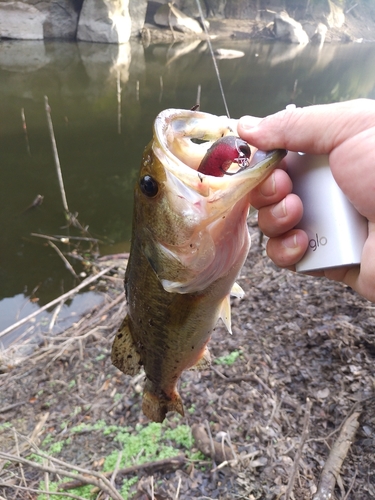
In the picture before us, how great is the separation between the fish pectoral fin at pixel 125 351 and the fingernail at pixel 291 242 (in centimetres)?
106

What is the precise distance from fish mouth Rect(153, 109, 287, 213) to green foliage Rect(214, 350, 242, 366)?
293cm

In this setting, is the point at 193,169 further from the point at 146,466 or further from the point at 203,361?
the point at 146,466

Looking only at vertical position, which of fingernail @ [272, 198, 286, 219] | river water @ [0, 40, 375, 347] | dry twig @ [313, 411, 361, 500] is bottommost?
river water @ [0, 40, 375, 347]

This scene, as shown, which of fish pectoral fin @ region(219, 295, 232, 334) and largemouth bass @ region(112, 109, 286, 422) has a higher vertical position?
largemouth bass @ region(112, 109, 286, 422)

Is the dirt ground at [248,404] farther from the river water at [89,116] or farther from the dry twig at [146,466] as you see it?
the river water at [89,116]

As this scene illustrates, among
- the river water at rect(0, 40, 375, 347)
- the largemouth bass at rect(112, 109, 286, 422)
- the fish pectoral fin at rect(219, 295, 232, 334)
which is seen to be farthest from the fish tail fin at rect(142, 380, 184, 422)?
the river water at rect(0, 40, 375, 347)

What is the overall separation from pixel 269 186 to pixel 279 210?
127mm

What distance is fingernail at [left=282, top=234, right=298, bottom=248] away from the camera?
1672 millimetres

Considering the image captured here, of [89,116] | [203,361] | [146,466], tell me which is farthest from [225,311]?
[89,116]

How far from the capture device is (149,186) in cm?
143

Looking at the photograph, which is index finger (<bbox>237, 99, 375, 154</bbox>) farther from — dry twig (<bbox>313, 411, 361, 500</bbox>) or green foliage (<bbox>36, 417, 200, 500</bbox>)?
green foliage (<bbox>36, 417, 200, 500</bbox>)

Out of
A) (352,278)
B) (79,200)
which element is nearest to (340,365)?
(352,278)

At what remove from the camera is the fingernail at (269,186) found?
158cm

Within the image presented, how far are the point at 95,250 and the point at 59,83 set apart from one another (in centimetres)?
1585
